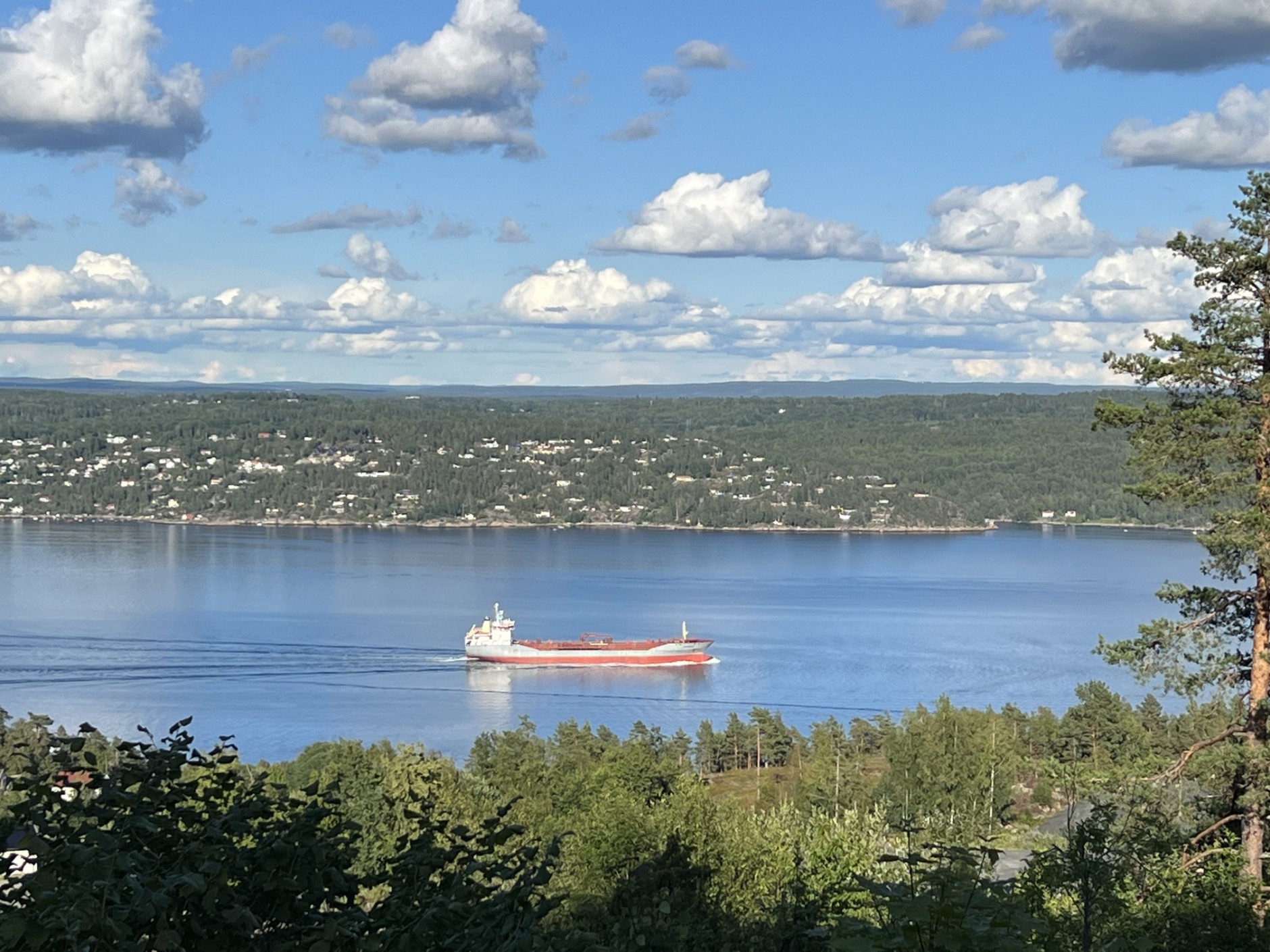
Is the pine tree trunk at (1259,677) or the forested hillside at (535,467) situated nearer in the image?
the pine tree trunk at (1259,677)

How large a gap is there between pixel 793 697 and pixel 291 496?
6689 cm

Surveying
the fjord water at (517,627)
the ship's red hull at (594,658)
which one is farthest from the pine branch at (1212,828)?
the ship's red hull at (594,658)

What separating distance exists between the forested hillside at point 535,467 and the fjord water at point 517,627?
55.5ft

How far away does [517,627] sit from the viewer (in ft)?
141

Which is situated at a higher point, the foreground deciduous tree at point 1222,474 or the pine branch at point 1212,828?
the foreground deciduous tree at point 1222,474

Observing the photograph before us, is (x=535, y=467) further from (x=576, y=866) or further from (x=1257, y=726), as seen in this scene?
(x=1257, y=726)

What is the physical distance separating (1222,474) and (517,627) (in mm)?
37750

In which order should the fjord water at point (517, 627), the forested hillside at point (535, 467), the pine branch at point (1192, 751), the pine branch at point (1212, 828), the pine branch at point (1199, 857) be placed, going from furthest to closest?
1. the forested hillside at point (535, 467)
2. the fjord water at point (517, 627)
3. the pine branch at point (1192, 751)
4. the pine branch at point (1212, 828)
5. the pine branch at point (1199, 857)

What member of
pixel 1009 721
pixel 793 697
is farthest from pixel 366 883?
pixel 793 697

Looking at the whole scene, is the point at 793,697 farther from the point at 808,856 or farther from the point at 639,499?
the point at 639,499

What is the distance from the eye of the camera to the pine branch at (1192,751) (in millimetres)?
6145

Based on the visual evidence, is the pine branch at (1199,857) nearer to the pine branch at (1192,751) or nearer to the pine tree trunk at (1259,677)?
the pine tree trunk at (1259,677)

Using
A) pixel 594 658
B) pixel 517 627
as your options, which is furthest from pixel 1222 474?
pixel 517 627

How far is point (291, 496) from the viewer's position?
93.3 m
